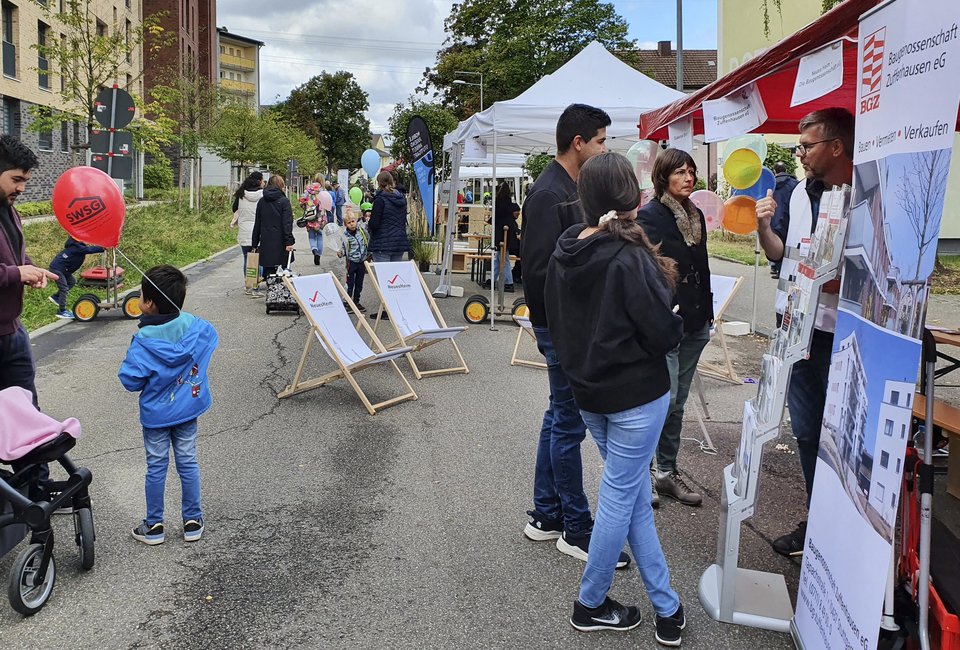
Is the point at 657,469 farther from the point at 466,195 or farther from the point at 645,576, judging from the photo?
the point at 466,195

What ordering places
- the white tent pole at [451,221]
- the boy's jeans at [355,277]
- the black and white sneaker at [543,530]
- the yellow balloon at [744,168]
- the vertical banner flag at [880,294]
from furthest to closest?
the white tent pole at [451,221], the boy's jeans at [355,277], the yellow balloon at [744,168], the black and white sneaker at [543,530], the vertical banner flag at [880,294]

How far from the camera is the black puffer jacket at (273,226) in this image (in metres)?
11.4

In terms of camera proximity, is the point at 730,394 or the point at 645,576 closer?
the point at 645,576

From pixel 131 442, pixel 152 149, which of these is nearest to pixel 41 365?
pixel 131 442

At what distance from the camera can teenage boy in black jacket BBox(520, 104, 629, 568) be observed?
3.61 metres

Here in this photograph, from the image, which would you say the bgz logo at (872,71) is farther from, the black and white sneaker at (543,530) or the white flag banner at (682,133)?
the white flag banner at (682,133)

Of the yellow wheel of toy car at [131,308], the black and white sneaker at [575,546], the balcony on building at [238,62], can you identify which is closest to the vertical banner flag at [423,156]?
the yellow wheel of toy car at [131,308]

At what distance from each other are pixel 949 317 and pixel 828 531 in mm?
10258

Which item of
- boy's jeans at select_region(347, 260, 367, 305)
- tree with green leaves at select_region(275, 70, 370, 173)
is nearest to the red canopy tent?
boy's jeans at select_region(347, 260, 367, 305)

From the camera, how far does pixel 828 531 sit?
260cm

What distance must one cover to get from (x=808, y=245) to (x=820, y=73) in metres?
0.81

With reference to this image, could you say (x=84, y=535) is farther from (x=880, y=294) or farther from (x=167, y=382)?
(x=880, y=294)

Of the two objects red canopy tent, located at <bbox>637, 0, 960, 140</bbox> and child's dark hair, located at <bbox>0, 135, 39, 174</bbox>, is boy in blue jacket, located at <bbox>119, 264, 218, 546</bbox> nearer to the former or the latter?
child's dark hair, located at <bbox>0, 135, 39, 174</bbox>

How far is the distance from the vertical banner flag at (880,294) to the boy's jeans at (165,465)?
9.39ft
